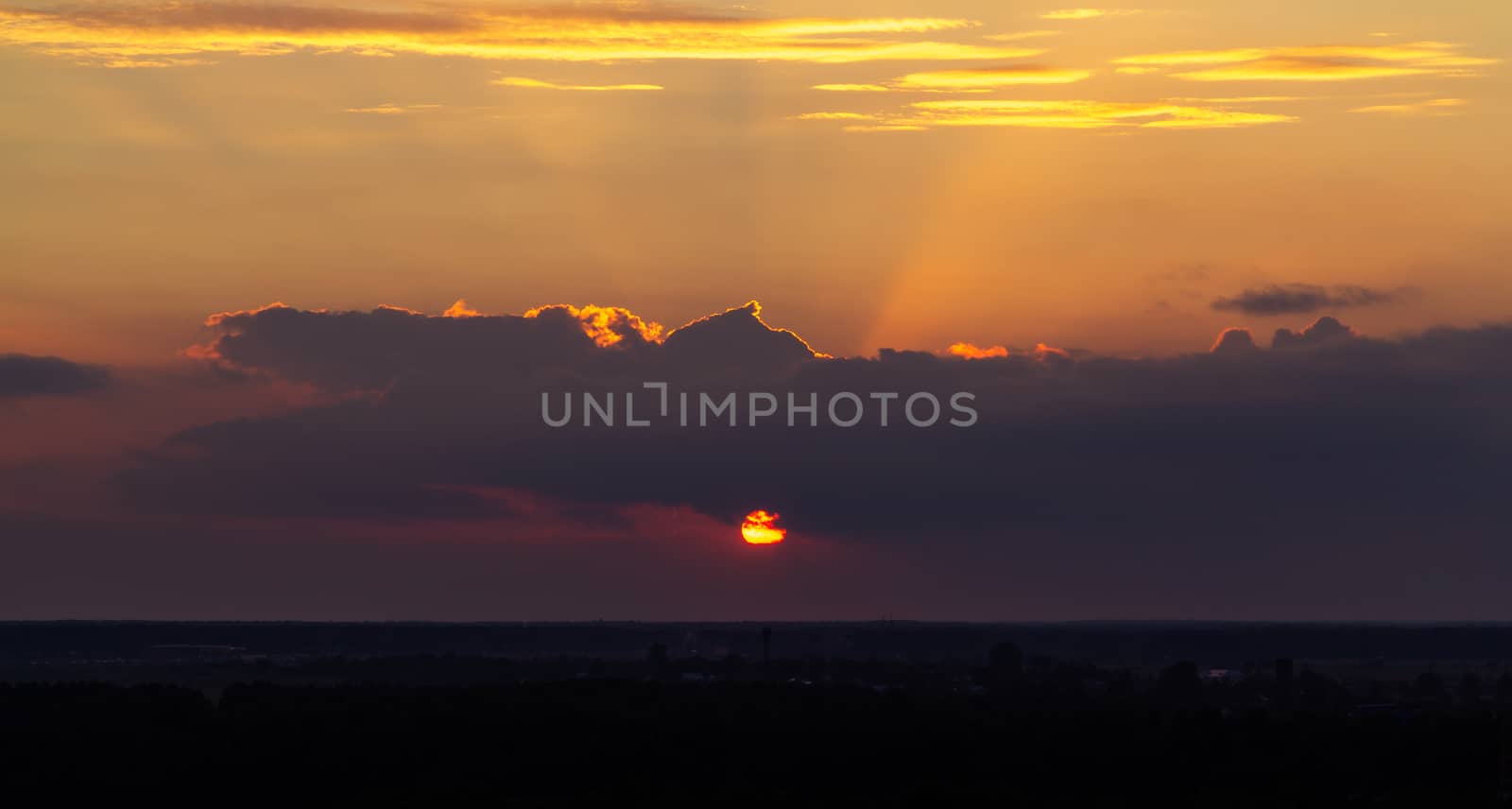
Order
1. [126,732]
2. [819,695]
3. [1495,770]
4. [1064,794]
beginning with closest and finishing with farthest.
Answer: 1. [1064,794]
2. [1495,770]
3. [126,732]
4. [819,695]

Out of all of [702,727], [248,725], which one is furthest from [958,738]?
[248,725]

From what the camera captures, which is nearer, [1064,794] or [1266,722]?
[1064,794]

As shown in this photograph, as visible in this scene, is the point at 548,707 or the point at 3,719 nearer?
the point at 3,719

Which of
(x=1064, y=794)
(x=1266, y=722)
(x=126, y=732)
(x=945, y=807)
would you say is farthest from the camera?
(x=1266, y=722)

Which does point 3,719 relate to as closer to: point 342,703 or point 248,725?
point 248,725

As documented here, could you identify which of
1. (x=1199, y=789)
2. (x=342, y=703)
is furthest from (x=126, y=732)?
(x=1199, y=789)

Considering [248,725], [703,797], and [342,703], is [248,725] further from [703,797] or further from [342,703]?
[703,797]

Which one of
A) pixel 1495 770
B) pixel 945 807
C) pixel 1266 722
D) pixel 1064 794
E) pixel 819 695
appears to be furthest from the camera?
pixel 819 695

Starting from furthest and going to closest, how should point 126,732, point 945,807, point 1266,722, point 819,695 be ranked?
1. point 819,695
2. point 1266,722
3. point 126,732
4. point 945,807

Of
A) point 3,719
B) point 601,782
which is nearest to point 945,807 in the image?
point 601,782
